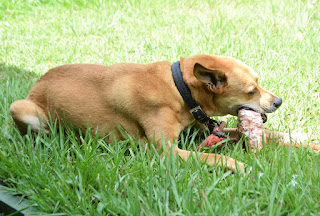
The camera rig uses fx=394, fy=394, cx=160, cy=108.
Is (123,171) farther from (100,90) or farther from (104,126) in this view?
(100,90)

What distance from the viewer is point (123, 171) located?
315 centimetres

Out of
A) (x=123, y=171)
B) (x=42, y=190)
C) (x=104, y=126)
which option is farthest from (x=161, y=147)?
(x=42, y=190)

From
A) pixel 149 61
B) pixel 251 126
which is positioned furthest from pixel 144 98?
pixel 149 61

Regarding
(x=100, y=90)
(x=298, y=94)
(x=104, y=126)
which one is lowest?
(x=298, y=94)

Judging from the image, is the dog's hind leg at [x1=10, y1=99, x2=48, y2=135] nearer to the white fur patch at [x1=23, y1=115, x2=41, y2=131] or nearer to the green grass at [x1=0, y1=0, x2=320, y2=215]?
the white fur patch at [x1=23, y1=115, x2=41, y2=131]

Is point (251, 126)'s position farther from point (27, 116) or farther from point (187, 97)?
point (27, 116)

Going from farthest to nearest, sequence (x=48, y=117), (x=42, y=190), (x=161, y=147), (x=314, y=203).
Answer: (x=48, y=117)
(x=161, y=147)
(x=42, y=190)
(x=314, y=203)

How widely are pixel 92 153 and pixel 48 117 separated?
0.90 m

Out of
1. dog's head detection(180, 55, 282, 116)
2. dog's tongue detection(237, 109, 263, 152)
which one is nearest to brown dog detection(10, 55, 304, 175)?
dog's head detection(180, 55, 282, 116)

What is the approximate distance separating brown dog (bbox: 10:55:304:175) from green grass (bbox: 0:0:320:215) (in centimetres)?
20

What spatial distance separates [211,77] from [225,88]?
0.18m

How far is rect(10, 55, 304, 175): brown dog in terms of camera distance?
3.58 m

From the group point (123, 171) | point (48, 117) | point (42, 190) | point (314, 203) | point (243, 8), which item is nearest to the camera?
point (314, 203)

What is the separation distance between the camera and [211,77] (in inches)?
140
